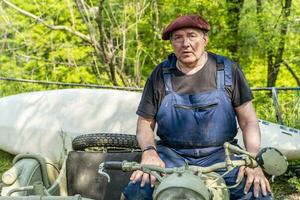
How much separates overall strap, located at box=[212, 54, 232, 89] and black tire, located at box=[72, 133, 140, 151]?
115cm

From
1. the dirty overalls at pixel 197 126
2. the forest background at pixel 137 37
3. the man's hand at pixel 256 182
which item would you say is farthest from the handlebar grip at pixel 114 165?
the forest background at pixel 137 37

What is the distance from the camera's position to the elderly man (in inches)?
116

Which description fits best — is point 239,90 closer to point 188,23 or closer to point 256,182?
point 188,23

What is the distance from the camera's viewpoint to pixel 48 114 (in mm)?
7207

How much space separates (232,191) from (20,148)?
488 centimetres

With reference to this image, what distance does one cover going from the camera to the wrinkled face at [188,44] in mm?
3109

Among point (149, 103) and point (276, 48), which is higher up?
point (149, 103)

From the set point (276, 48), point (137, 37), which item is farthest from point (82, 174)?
point (137, 37)

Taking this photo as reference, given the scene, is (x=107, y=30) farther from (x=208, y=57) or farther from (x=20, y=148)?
(x=208, y=57)

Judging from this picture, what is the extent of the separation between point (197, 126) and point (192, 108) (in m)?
0.11

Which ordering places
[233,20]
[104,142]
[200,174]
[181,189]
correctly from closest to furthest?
[181,189] < [200,174] < [104,142] < [233,20]

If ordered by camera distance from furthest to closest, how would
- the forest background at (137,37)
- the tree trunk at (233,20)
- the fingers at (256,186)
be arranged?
the tree trunk at (233,20) < the forest background at (137,37) < the fingers at (256,186)

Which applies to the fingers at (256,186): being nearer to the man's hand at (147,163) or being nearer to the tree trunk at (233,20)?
the man's hand at (147,163)

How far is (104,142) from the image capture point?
395cm
